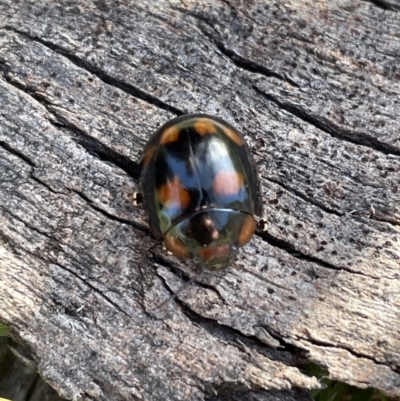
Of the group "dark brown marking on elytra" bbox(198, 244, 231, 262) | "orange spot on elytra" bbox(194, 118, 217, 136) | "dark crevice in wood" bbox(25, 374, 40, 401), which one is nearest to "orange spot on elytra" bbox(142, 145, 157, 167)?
"orange spot on elytra" bbox(194, 118, 217, 136)

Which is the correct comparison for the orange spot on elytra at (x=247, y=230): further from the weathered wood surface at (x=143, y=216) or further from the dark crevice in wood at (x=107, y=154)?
the dark crevice in wood at (x=107, y=154)

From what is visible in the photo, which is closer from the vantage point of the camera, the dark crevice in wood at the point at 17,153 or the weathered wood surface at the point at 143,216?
the weathered wood surface at the point at 143,216

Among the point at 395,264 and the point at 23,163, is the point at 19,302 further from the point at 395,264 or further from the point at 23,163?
the point at 395,264

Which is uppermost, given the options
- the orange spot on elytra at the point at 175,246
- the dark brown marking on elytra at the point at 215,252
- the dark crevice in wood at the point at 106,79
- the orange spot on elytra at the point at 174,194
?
the dark crevice in wood at the point at 106,79

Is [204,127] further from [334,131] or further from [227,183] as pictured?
[334,131]

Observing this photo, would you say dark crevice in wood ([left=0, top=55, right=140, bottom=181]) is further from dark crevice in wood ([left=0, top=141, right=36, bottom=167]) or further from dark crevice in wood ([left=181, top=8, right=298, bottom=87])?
dark crevice in wood ([left=181, top=8, right=298, bottom=87])

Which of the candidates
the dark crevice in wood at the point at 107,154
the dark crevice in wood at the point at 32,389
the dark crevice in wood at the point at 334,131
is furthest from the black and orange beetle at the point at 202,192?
the dark crevice in wood at the point at 32,389
